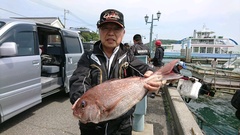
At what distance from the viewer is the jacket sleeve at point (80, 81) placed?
165 centimetres

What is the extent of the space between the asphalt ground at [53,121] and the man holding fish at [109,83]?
2377 millimetres

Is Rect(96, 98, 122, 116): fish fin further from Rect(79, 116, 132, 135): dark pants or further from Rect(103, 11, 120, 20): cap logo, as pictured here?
Rect(103, 11, 120, 20): cap logo

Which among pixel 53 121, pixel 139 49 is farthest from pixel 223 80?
pixel 53 121

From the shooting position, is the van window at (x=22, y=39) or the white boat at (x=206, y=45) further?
the white boat at (x=206, y=45)

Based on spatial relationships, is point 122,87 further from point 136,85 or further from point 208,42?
point 208,42

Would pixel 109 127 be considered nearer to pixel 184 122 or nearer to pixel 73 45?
pixel 184 122

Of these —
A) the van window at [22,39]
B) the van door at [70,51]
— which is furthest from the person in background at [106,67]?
the van door at [70,51]

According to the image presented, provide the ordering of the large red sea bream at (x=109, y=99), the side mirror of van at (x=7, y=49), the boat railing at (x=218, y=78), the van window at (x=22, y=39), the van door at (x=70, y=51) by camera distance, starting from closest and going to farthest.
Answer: the large red sea bream at (x=109, y=99) < the side mirror of van at (x=7, y=49) < the van window at (x=22, y=39) < the van door at (x=70, y=51) < the boat railing at (x=218, y=78)

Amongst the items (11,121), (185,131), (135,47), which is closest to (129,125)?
(185,131)

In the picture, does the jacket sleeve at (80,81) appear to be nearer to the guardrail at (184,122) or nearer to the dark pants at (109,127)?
the dark pants at (109,127)

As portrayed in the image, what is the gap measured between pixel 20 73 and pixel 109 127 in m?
2.72

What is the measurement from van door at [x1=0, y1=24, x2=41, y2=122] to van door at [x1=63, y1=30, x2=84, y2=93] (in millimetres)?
1389

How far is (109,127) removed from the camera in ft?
5.80

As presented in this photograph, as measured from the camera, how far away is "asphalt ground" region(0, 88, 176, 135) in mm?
3901
